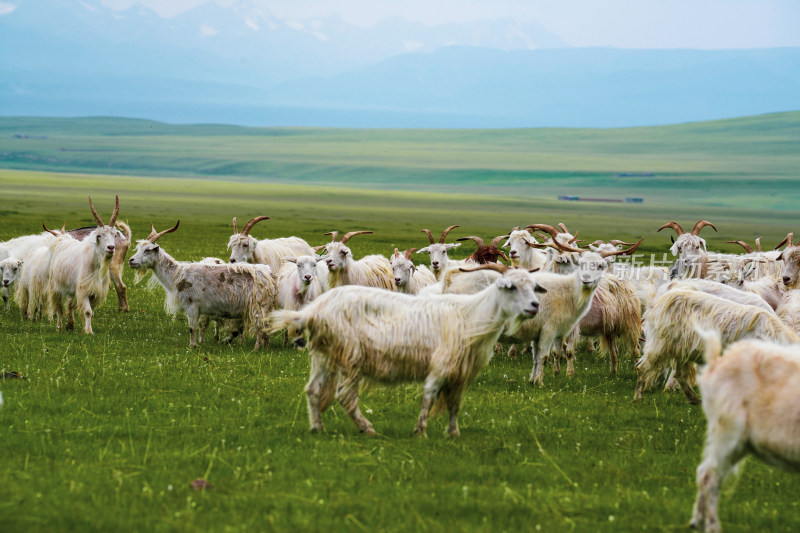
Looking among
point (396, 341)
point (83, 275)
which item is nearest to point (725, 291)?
point (396, 341)

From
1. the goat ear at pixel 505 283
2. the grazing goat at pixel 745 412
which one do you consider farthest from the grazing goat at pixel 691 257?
the grazing goat at pixel 745 412

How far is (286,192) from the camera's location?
138750 millimetres

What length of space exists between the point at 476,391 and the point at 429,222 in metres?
67.0

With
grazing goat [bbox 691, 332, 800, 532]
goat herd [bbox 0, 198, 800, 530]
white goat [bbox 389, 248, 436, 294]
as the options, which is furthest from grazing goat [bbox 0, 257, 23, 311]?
grazing goat [bbox 691, 332, 800, 532]

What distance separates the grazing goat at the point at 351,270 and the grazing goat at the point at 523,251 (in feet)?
7.71

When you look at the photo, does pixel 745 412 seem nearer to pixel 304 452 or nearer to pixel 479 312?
pixel 479 312

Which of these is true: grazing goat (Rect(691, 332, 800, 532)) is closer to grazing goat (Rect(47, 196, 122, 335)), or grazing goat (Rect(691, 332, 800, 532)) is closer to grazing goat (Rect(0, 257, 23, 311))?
grazing goat (Rect(47, 196, 122, 335))

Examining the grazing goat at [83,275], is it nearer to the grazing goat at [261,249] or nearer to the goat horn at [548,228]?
the grazing goat at [261,249]

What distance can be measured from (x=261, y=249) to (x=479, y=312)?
33.2 feet

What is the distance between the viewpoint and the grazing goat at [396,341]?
Answer: 29.2ft

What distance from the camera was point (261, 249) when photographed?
18.7 meters

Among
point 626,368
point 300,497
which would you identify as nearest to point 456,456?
point 300,497

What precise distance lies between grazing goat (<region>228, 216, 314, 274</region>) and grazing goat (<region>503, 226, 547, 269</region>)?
422 cm

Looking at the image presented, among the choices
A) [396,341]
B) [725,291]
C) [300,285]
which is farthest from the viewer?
[300,285]
